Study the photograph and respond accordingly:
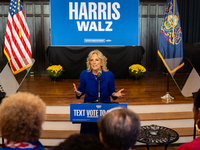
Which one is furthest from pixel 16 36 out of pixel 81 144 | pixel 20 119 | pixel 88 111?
pixel 81 144

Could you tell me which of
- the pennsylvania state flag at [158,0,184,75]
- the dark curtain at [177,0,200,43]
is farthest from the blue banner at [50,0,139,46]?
the pennsylvania state flag at [158,0,184,75]

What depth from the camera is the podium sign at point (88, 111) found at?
7.22 feet

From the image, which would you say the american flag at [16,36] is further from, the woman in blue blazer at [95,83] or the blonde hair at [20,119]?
the blonde hair at [20,119]

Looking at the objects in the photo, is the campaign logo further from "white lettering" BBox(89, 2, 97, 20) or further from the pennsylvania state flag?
"white lettering" BBox(89, 2, 97, 20)

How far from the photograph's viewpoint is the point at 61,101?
181 inches

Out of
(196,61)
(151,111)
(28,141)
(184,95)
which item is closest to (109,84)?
(151,111)

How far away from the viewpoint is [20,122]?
1169mm

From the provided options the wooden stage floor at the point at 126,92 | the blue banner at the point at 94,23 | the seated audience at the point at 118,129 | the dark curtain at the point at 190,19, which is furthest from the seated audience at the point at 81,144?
the dark curtain at the point at 190,19

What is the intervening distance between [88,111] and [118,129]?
116cm

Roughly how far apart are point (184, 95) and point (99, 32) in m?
3.78

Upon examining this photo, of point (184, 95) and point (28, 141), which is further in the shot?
point (184, 95)

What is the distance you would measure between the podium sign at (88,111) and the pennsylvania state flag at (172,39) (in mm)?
3347

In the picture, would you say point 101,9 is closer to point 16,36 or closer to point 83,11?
point 83,11

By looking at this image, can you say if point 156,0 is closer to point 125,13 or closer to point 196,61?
point 125,13
